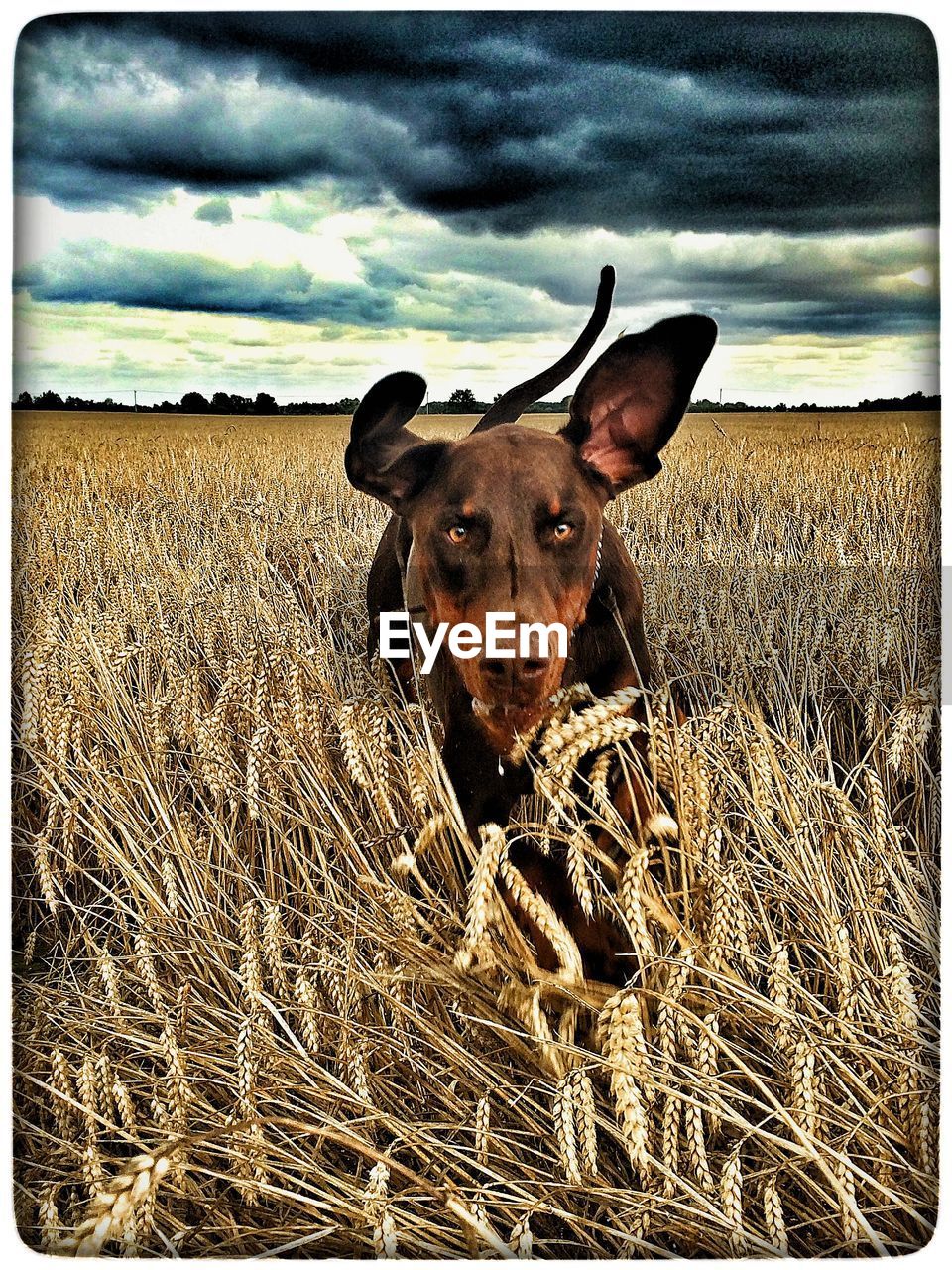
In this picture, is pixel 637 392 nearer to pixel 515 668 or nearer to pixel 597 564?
pixel 597 564

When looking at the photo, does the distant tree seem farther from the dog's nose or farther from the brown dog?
the dog's nose

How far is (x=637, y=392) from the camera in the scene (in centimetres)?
194

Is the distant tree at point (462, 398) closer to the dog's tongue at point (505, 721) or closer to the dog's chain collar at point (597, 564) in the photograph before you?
the dog's chain collar at point (597, 564)

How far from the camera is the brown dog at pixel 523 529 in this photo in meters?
1.85

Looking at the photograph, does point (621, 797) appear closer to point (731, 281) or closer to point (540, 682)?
point (540, 682)

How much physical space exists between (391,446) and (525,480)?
29 centimetres

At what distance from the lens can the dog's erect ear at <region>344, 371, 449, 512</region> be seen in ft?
6.39

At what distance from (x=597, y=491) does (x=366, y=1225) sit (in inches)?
55.6

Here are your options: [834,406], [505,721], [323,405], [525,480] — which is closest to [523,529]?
[525,480]

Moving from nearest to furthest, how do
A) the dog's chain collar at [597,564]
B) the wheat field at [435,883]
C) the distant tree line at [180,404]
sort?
the wheat field at [435,883], the dog's chain collar at [597,564], the distant tree line at [180,404]

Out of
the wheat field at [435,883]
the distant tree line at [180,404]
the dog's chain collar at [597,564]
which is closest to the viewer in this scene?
the wheat field at [435,883]

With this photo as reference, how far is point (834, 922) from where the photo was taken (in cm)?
183

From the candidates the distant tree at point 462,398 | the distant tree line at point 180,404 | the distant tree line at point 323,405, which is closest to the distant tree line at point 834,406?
the distant tree line at point 323,405

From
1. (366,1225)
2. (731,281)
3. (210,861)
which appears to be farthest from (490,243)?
(366,1225)
